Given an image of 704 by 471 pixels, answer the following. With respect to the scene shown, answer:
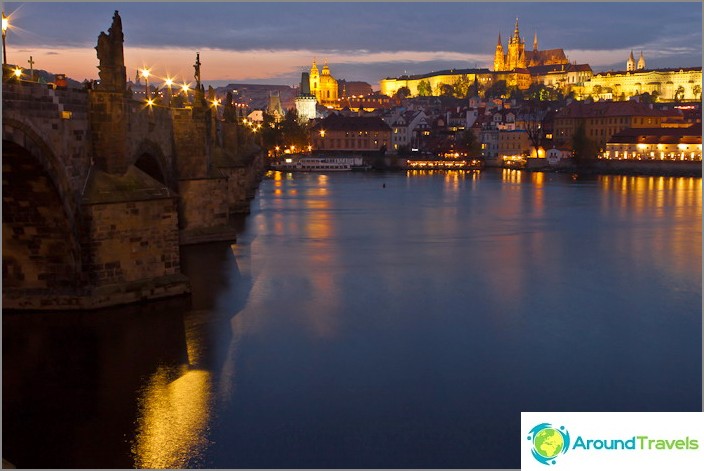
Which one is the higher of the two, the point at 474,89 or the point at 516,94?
the point at 474,89

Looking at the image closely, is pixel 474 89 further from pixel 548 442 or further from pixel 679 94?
pixel 548 442

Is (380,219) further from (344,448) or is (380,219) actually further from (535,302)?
(344,448)

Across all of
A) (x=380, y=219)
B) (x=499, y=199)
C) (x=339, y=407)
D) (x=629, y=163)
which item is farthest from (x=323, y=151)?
(x=339, y=407)

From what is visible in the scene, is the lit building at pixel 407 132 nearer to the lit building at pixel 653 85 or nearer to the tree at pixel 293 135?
the tree at pixel 293 135

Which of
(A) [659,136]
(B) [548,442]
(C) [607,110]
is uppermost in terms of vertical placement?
(C) [607,110]

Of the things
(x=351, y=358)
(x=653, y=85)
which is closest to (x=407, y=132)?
(x=653, y=85)

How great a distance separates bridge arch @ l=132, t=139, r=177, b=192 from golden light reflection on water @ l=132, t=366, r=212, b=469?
9.70 m

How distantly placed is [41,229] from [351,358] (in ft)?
22.4

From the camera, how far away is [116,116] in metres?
17.5

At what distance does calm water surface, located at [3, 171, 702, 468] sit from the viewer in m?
10.4

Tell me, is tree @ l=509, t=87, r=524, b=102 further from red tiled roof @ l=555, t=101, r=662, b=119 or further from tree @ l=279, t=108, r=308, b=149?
tree @ l=279, t=108, r=308, b=149

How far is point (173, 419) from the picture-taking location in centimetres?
1091

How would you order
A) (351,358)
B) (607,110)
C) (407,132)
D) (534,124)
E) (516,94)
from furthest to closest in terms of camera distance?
(516,94) → (407,132) → (534,124) → (607,110) → (351,358)

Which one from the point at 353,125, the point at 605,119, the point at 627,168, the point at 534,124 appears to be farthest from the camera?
the point at 353,125
